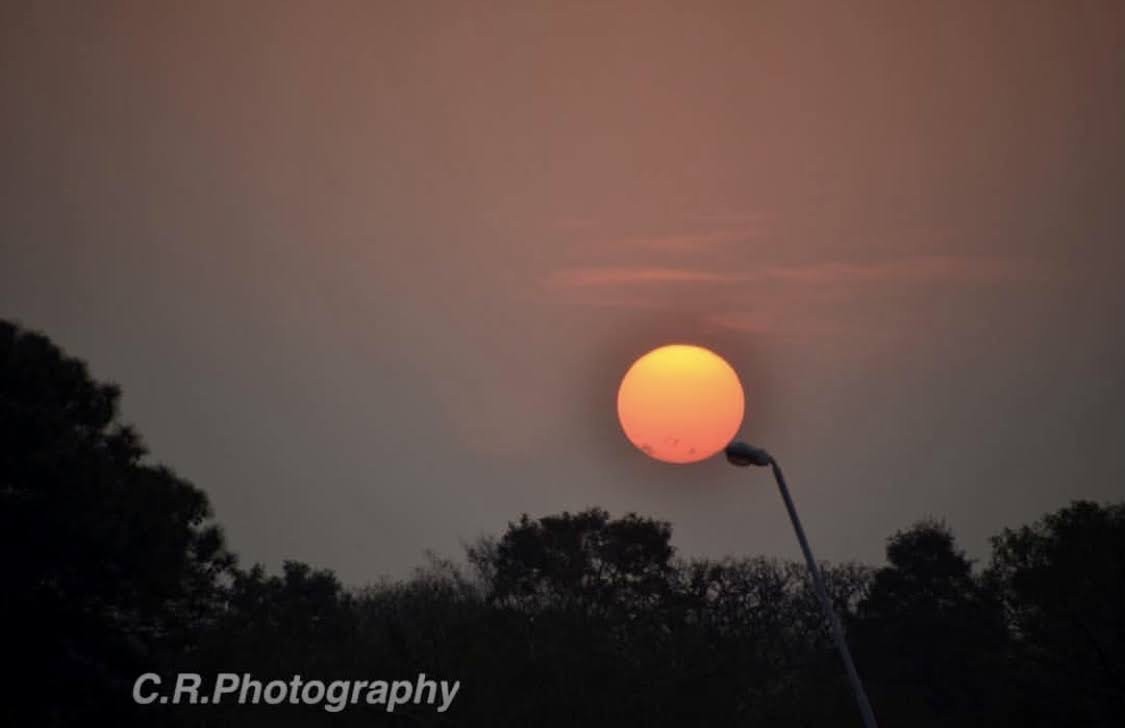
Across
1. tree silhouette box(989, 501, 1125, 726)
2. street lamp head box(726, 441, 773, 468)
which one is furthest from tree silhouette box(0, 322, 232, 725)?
tree silhouette box(989, 501, 1125, 726)

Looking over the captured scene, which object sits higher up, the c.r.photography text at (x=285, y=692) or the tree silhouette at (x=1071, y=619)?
the tree silhouette at (x=1071, y=619)

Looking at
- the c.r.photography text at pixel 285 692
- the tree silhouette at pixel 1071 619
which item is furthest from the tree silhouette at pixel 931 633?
the c.r.photography text at pixel 285 692

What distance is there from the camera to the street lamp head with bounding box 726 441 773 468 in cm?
2048

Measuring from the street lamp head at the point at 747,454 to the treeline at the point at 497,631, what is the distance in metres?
18.1

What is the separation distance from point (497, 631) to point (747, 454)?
2775 centimetres

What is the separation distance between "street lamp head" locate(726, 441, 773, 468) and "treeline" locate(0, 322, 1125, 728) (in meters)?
18.1

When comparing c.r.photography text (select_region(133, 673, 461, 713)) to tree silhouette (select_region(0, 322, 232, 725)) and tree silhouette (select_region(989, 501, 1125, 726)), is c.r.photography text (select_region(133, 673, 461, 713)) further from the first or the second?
tree silhouette (select_region(989, 501, 1125, 726))

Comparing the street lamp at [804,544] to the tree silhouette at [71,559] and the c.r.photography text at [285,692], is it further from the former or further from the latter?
the tree silhouette at [71,559]

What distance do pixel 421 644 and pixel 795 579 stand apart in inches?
1929

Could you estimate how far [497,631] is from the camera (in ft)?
152

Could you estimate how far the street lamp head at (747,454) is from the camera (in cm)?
2048

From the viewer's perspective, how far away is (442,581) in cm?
8344

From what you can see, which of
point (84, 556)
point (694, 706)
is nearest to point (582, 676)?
point (694, 706)

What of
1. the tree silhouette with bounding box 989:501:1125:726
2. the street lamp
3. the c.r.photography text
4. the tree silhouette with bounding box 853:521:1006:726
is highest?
the tree silhouette with bounding box 853:521:1006:726
